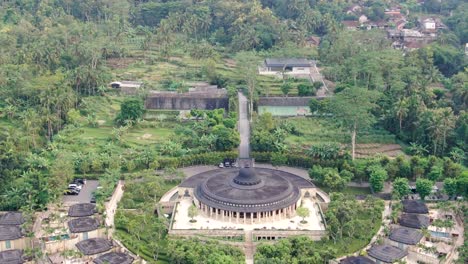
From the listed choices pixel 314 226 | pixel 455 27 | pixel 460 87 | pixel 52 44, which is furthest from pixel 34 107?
pixel 455 27

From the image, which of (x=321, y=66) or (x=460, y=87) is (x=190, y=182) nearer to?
(x=460, y=87)

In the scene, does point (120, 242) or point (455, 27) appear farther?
point (455, 27)

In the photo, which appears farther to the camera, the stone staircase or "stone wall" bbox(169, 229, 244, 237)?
"stone wall" bbox(169, 229, 244, 237)

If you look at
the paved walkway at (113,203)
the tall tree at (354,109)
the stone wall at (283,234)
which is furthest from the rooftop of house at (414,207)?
the paved walkway at (113,203)

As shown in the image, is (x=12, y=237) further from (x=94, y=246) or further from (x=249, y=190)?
(x=249, y=190)

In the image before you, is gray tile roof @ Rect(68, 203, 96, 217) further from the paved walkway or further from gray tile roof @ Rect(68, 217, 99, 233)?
the paved walkway

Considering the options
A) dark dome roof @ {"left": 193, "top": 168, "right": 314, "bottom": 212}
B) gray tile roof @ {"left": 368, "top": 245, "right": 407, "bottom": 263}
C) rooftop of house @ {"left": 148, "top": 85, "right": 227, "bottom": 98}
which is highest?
rooftop of house @ {"left": 148, "top": 85, "right": 227, "bottom": 98}

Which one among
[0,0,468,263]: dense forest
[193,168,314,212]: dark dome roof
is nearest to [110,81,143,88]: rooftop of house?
[0,0,468,263]: dense forest
